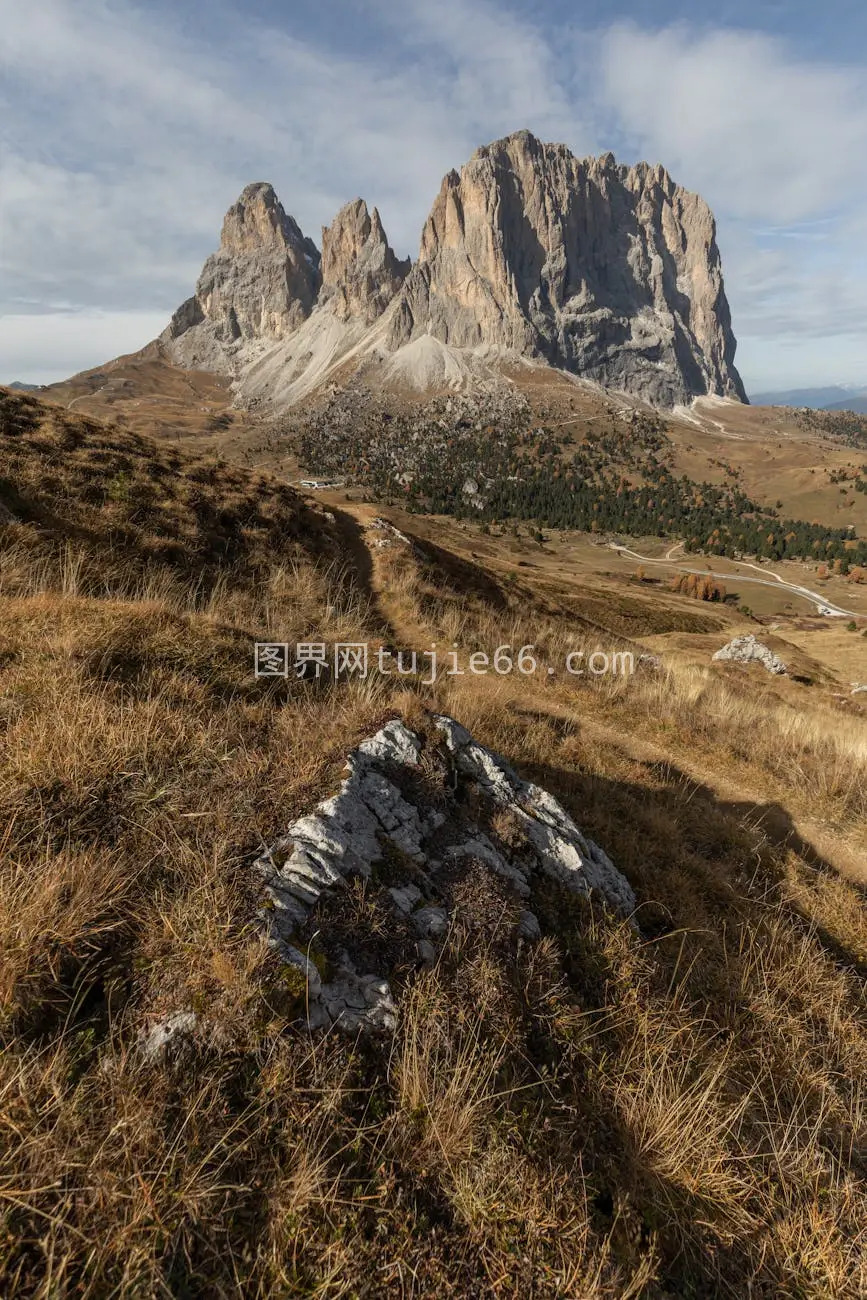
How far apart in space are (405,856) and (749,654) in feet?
132

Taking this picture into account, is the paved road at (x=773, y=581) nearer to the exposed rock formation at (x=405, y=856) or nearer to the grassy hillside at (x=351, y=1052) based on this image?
the exposed rock formation at (x=405, y=856)

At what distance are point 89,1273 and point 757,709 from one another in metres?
17.1

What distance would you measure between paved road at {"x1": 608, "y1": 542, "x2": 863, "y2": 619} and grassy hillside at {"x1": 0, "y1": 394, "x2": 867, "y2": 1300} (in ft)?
359

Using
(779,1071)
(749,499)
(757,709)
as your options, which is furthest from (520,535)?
(779,1071)

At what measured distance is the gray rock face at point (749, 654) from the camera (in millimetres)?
37344

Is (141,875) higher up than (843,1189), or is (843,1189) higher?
(141,875)

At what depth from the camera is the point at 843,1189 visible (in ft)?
10.1

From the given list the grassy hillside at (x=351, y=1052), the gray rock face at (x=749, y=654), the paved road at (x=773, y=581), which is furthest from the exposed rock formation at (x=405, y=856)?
the paved road at (x=773, y=581)

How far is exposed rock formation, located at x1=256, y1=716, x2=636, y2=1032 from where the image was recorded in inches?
124

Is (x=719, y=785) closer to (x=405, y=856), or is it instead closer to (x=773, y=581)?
Result: (x=405, y=856)

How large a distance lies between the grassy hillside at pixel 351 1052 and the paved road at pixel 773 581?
359 ft

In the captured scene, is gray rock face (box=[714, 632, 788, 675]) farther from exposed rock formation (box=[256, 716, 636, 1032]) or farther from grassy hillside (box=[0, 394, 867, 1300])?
exposed rock formation (box=[256, 716, 636, 1032])

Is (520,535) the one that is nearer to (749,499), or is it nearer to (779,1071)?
(749,499)

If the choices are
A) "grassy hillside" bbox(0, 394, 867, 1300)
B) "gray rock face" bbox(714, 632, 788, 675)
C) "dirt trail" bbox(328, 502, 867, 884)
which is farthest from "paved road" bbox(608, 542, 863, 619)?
"grassy hillside" bbox(0, 394, 867, 1300)
